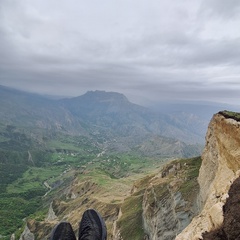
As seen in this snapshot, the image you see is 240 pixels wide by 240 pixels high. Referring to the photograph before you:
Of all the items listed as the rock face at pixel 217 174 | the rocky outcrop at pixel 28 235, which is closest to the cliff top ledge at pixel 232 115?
the rock face at pixel 217 174

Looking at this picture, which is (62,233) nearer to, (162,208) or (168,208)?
(168,208)

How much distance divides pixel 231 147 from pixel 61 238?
2450 centimetres

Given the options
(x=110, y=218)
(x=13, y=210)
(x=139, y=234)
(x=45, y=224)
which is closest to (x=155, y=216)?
(x=139, y=234)

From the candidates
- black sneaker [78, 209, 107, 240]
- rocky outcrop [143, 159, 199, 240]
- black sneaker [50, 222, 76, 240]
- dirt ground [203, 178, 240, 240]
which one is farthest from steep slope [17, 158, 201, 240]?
black sneaker [50, 222, 76, 240]

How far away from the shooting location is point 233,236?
45.8 ft

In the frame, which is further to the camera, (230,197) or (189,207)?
(189,207)

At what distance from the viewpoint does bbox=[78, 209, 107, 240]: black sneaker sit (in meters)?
13.2

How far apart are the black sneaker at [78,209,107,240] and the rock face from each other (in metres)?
6.16

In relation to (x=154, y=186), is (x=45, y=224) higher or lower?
lower

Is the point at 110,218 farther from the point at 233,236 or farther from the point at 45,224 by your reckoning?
the point at 233,236

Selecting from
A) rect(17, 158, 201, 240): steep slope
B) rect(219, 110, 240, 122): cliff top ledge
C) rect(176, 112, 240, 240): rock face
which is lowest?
rect(17, 158, 201, 240): steep slope

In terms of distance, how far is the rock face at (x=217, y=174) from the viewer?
18.4 m

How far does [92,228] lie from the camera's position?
44.8ft

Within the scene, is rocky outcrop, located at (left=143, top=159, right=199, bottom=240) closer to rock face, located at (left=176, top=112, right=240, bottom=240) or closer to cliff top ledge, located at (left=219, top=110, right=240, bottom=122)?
rock face, located at (left=176, top=112, right=240, bottom=240)
